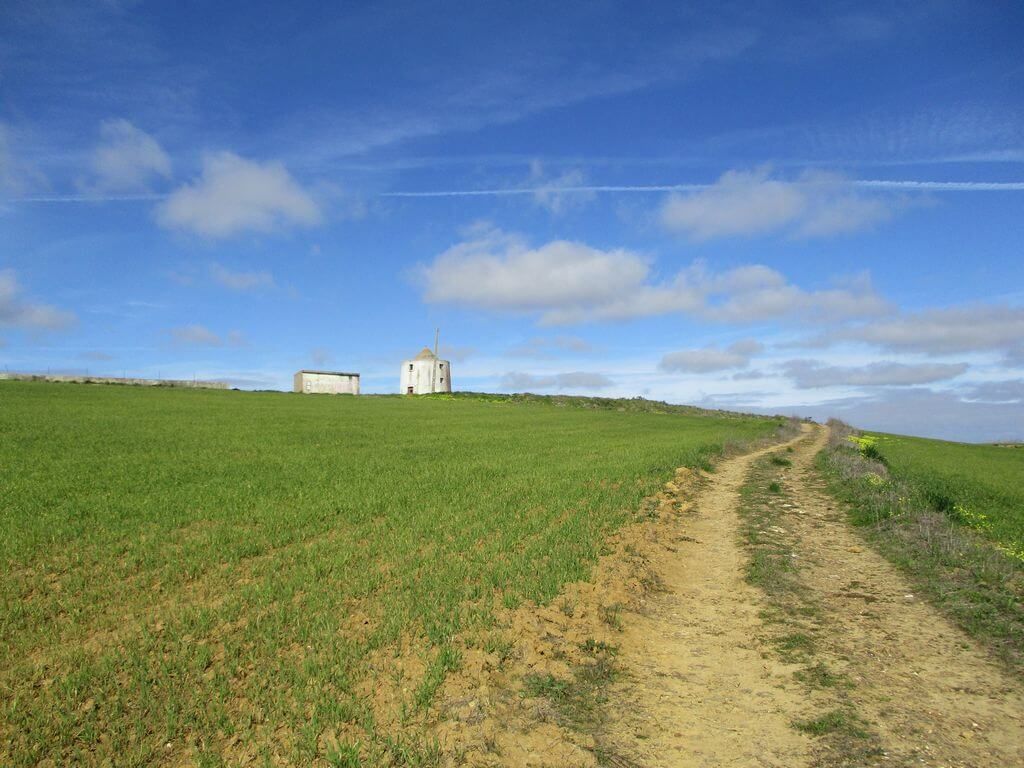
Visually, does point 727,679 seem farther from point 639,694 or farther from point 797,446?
point 797,446

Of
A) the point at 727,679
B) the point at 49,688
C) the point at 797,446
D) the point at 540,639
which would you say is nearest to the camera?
the point at 49,688

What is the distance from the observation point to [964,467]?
115 feet

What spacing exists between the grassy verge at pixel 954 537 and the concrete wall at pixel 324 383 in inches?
3284

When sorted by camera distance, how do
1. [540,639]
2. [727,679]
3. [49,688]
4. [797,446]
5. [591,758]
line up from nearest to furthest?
[591,758] → [49,688] → [727,679] → [540,639] → [797,446]

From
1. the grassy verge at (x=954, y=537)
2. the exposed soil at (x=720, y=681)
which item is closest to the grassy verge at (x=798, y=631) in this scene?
the exposed soil at (x=720, y=681)

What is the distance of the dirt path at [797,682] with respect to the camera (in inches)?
238

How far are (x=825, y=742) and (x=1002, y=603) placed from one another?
5.65m

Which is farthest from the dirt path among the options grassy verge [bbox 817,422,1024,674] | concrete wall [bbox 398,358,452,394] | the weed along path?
concrete wall [bbox 398,358,452,394]

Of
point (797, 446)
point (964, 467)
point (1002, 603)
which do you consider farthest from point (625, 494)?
point (797, 446)

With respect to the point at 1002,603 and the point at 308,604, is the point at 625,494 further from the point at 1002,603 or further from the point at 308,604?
the point at 308,604

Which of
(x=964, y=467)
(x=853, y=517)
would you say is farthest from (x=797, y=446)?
(x=853, y=517)

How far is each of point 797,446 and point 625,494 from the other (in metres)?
32.3

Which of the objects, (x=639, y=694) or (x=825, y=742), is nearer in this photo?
(x=825, y=742)

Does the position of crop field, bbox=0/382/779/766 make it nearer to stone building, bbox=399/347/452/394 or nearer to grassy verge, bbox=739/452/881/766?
grassy verge, bbox=739/452/881/766
